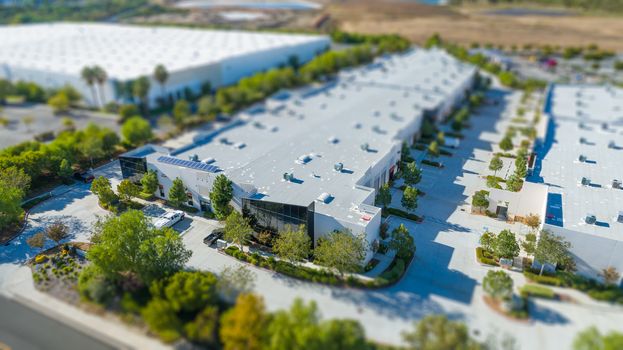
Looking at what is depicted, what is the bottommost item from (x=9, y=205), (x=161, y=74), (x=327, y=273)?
(x=327, y=273)

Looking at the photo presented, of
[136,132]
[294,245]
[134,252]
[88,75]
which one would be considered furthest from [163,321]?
[88,75]

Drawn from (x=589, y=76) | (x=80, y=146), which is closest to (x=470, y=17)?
(x=589, y=76)

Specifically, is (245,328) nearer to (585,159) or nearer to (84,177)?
(84,177)

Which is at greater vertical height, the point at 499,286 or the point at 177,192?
the point at 177,192

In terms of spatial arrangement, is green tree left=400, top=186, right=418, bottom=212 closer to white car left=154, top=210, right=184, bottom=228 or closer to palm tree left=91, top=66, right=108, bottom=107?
white car left=154, top=210, right=184, bottom=228

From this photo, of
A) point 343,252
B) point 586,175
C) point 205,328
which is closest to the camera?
point 205,328

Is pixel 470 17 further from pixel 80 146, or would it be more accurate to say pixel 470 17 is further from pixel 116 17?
pixel 80 146

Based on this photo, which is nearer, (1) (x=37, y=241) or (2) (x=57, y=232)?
(1) (x=37, y=241)
